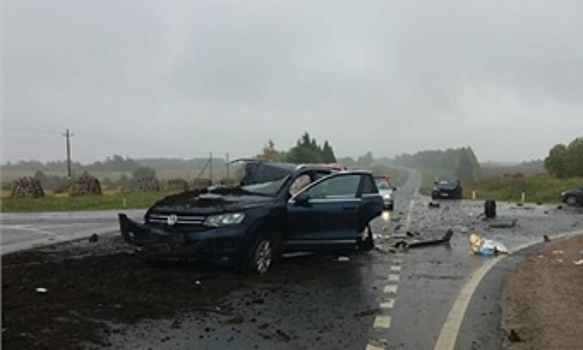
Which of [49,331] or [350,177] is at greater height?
[350,177]

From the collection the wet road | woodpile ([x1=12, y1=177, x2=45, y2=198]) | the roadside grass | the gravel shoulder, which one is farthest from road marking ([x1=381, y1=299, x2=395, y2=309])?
the roadside grass

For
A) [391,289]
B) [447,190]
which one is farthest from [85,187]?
[391,289]

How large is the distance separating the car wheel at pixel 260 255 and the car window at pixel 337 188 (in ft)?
4.22

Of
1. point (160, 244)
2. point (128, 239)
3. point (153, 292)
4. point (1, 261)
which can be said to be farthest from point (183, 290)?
point (1, 261)

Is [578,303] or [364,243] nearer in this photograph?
[578,303]

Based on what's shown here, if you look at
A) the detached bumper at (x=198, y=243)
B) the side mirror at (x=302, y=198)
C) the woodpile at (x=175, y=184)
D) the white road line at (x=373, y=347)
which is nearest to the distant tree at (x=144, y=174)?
the woodpile at (x=175, y=184)

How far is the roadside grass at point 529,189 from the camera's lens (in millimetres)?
47844

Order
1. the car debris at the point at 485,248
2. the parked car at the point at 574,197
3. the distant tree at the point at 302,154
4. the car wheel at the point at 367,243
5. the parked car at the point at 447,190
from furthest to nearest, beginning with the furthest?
the distant tree at the point at 302,154
the parked car at the point at 447,190
the parked car at the point at 574,197
the car debris at the point at 485,248
the car wheel at the point at 367,243

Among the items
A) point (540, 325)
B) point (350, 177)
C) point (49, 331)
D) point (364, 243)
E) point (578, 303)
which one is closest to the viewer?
point (49, 331)

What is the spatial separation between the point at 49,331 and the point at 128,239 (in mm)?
3747

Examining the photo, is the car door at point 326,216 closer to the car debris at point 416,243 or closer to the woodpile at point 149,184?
the car debris at point 416,243

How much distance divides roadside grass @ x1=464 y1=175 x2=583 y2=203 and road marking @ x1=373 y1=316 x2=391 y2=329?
1599 inches

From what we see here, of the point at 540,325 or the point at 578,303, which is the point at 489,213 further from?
the point at 540,325

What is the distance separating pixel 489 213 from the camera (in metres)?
23.4
